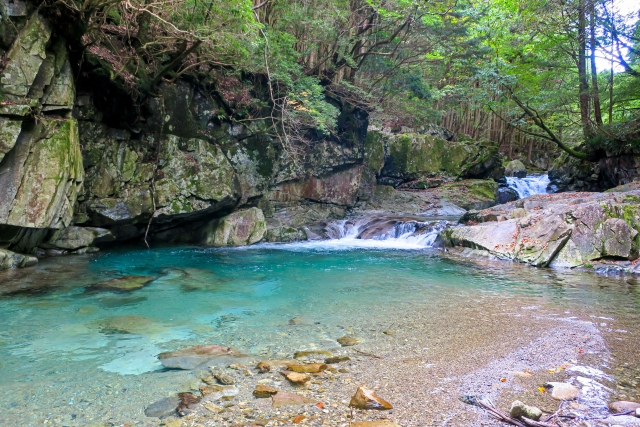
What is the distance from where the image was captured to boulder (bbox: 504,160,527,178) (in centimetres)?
2667

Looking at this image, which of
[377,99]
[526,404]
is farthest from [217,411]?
[377,99]

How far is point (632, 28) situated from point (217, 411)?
1727cm

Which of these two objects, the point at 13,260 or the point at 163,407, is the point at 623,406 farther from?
the point at 13,260

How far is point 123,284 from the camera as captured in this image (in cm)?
771

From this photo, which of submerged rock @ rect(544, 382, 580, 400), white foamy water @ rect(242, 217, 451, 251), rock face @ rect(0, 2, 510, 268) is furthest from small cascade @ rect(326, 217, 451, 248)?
submerged rock @ rect(544, 382, 580, 400)

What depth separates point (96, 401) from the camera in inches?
130

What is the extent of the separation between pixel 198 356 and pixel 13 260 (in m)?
7.04

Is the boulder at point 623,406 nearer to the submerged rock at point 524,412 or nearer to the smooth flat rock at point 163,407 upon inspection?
the submerged rock at point 524,412

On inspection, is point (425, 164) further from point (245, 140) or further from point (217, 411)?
point (217, 411)

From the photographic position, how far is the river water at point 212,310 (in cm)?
354

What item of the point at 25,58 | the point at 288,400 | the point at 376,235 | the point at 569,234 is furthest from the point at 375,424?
the point at 376,235

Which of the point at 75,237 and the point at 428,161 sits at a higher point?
the point at 428,161

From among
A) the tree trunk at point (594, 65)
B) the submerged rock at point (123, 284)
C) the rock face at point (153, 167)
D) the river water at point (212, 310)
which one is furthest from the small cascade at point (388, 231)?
the submerged rock at point (123, 284)

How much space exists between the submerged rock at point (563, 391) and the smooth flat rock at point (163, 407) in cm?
298
